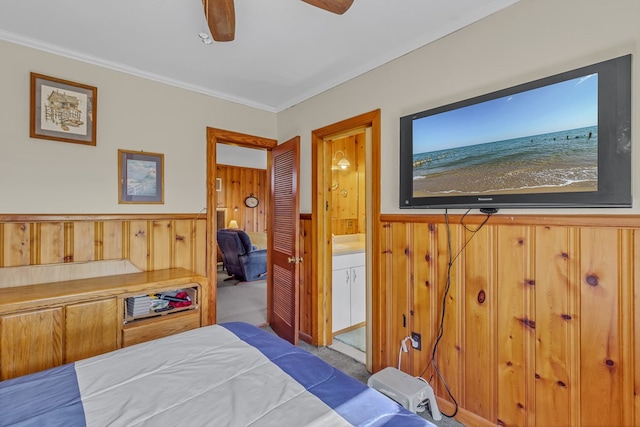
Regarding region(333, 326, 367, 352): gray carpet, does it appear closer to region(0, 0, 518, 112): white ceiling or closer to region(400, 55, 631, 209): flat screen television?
region(400, 55, 631, 209): flat screen television

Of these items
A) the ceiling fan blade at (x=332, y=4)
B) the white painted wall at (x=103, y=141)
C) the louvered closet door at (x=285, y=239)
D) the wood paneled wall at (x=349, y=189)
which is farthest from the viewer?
the wood paneled wall at (x=349, y=189)

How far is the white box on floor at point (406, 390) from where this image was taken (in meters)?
1.83

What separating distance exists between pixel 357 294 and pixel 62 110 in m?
3.07

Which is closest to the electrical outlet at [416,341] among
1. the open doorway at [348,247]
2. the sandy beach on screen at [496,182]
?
the open doorway at [348,247]

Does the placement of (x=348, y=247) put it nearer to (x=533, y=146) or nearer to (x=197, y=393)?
(x=533, y=146)

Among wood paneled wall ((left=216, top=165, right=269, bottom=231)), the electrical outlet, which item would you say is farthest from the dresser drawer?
wood paneled wall ((left=216, top=165, right=269, bottom=231))

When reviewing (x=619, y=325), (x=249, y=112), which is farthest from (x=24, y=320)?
(x=619, y=325)

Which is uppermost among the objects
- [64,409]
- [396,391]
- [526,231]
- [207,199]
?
[207,199]

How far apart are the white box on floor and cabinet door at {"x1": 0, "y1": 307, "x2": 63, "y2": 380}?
2032 mm

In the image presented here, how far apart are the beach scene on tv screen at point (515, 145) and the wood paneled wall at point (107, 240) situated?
2132 mm

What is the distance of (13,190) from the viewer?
2156 mm

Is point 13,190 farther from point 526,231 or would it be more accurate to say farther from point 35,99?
point 526,231

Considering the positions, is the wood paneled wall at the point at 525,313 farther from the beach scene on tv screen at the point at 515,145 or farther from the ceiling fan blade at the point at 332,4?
the ceiling fan blade at the point at 332,4

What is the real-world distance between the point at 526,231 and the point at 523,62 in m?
0.92
